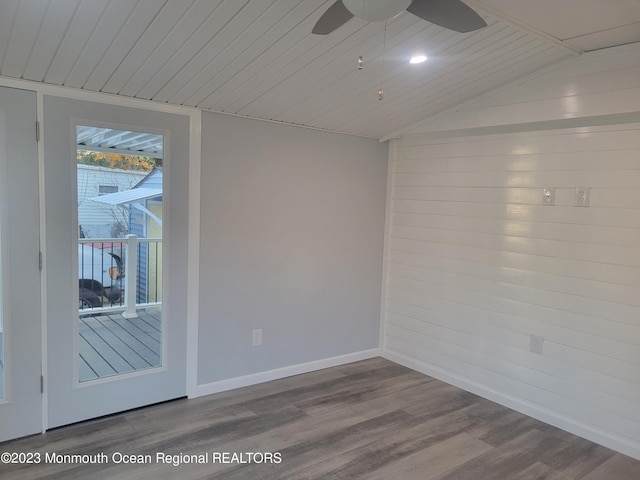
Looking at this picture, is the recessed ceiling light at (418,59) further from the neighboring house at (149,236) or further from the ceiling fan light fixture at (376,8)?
the neighboring house at (149,236)

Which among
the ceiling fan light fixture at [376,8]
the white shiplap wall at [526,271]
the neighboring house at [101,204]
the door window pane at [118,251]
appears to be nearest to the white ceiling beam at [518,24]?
the white shiplap wall at [526,271]

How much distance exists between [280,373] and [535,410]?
1.99m

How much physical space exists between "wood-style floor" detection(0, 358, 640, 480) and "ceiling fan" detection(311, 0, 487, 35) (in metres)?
2.29

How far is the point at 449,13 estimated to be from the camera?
1723 millimetres

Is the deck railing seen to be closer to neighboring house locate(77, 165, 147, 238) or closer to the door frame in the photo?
neighboring house locate(77, 165, 147, 238)

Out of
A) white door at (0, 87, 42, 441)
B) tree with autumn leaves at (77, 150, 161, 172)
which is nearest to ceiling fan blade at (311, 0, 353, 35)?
tree with autumn leaves at (77, 150, 161, 172)

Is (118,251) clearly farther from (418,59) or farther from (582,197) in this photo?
(582,197)

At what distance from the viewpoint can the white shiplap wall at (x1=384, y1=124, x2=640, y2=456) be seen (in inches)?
109

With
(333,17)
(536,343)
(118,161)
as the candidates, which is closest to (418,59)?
(333,17)

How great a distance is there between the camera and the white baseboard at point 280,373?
11.0ft

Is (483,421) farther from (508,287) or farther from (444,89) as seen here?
(444,89)

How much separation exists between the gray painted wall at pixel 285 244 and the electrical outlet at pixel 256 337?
37 mm

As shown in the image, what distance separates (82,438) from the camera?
2662mm

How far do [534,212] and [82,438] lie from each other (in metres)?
3.37
